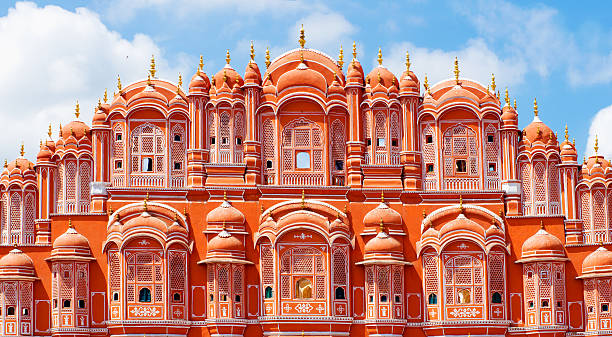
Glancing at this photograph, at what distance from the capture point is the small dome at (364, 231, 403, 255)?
48.7 m

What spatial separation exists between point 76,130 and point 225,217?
794 cm

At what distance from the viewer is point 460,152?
51.2 metres

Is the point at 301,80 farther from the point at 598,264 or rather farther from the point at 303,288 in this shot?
the point at 598,264

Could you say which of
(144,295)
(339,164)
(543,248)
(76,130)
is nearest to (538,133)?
(543,248)

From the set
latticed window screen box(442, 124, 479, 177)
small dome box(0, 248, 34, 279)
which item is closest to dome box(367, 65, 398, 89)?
latticed window screen box(442, 124, 479, 177)

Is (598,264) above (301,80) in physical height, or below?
below

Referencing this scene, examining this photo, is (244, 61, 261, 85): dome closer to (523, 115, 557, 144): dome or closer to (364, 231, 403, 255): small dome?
(364, 231, 403, 255): small dome

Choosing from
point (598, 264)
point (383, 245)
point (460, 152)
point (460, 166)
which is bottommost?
point (598, 264)

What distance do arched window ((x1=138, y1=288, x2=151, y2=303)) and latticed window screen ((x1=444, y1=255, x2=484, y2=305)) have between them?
11067 millimetres

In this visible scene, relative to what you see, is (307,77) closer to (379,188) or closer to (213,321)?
(379,188)

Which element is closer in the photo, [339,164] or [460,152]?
[339,164]

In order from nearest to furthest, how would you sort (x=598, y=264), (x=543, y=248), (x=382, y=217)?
(x=543, y=248)
(x=598, y=264)
(x=382, y=217)

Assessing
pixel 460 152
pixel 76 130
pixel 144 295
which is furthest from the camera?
pixel 76 130

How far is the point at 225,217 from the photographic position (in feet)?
161
